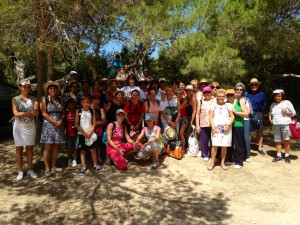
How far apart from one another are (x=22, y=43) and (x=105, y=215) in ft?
10.5

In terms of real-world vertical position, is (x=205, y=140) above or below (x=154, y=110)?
below

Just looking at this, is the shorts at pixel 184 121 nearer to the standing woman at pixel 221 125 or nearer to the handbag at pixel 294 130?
the standing woman at pixel 221 125

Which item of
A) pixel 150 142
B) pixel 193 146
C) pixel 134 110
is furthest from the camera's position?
pixel 193 146

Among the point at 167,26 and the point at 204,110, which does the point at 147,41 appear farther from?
the point at 204,110

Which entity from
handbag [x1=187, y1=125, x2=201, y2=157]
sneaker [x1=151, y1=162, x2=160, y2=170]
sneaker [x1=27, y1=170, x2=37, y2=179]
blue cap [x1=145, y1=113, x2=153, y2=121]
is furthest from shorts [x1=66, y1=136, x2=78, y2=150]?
handbag [x1=187, y1=125, x2=201, y2=157]

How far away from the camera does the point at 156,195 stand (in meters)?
4.86

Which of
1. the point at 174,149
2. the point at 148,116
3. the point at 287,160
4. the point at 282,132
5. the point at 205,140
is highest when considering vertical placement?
the point at 148,116

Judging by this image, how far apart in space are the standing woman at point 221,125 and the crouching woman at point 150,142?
1036 mm

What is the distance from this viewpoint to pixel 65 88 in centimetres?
629

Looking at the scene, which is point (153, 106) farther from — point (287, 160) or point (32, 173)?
point (287, 160)

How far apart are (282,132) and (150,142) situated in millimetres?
2886

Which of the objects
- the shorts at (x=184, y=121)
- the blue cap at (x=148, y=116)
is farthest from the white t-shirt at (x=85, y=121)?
the shorts at (x=184, y=121)

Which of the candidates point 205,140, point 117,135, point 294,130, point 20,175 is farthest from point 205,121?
point 20,175

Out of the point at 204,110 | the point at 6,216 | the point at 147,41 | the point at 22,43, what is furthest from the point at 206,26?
the point at 6,216
